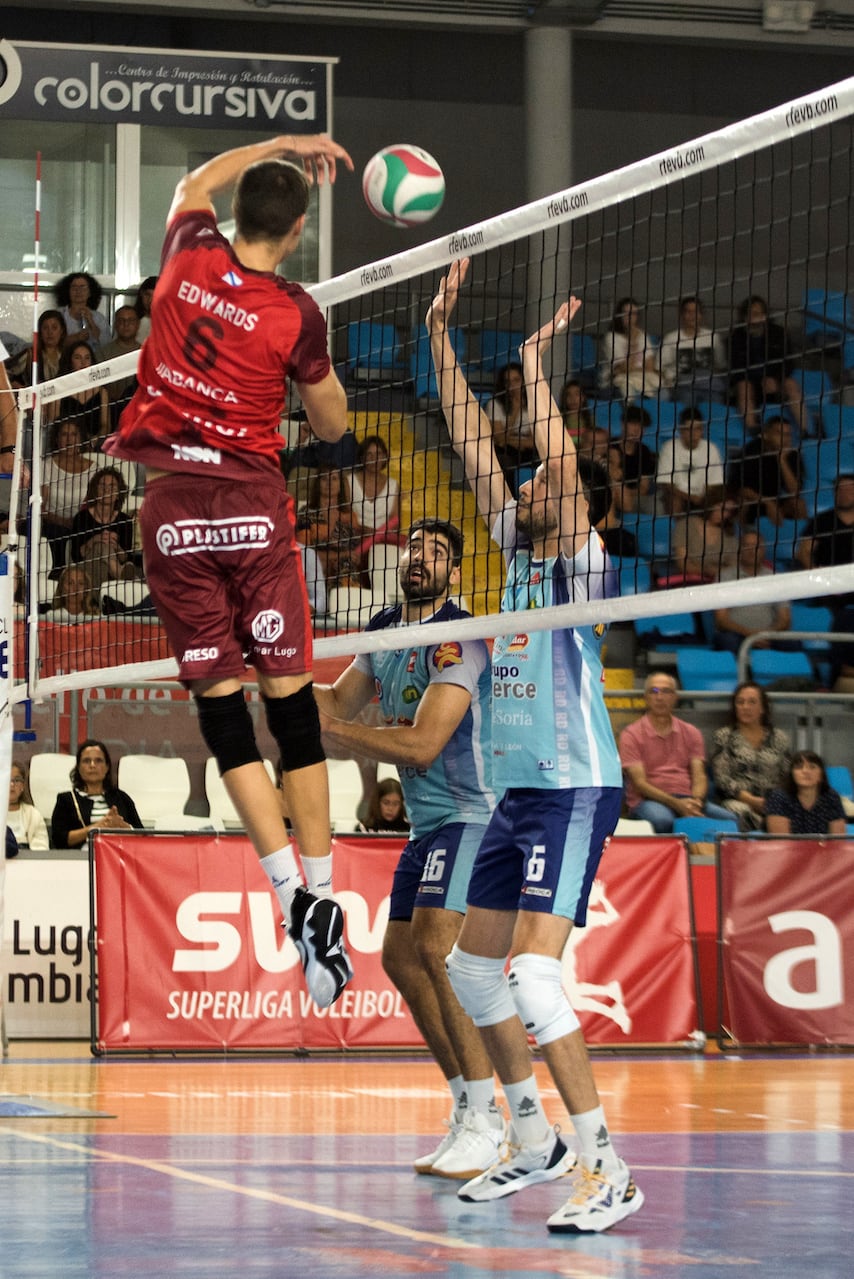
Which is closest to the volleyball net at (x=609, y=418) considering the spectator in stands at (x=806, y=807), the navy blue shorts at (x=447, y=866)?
the navy blue shorts at (x=447, y=866)

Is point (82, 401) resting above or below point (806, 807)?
above

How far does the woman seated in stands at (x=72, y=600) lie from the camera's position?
40.3 ft

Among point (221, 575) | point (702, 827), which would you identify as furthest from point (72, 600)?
point (221, 575)

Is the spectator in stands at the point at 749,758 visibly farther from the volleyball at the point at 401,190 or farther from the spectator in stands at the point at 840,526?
the volleyball at the point at 401,190

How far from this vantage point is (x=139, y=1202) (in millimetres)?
5926

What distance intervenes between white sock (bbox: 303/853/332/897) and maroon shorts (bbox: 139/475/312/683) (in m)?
0.56

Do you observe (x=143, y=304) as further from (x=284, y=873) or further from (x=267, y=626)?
(x=284, y=873)

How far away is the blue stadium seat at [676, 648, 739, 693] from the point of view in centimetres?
1614

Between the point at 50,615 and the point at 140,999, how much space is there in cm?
267

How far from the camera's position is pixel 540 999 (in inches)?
233

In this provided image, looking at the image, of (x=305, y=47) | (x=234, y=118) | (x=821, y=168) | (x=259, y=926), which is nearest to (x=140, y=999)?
(x=259, y=926)

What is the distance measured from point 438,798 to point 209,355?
250cm

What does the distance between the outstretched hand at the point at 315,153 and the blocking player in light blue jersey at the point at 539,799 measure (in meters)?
1.07

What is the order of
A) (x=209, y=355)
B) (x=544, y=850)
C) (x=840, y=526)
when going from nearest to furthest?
1. (x=209, y=355)
2. (x=544, y=850)
3. (x=840, y=526)
